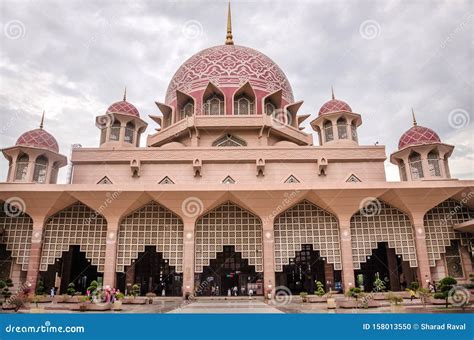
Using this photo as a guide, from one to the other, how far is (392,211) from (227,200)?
34.0ft

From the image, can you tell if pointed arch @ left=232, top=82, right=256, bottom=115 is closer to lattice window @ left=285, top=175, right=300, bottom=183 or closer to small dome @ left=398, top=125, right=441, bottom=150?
lattice window @ left=285, top=175, right=300, bottom=183

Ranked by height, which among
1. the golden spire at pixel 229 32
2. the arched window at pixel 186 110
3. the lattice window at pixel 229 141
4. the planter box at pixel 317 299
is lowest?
the planter box at pixel 317 299

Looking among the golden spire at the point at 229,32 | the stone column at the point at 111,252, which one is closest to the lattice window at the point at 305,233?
the stone column at the point at 111,252

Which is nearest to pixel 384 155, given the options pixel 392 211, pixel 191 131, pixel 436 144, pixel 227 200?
pixel 436 144

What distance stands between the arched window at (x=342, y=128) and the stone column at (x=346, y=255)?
8.07 metres

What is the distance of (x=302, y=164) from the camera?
84.7ft

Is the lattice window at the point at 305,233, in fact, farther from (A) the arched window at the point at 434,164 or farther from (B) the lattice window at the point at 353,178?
(A) the arched window at the point at 434,164

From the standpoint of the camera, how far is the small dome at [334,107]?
2798 cm

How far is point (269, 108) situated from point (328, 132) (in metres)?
5.95

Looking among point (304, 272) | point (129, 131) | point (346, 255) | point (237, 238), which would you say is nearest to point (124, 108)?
point (129, 131)

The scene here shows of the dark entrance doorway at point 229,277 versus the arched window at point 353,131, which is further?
the arched window at point 353,131

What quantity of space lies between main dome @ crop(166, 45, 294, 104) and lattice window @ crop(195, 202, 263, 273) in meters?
12.6

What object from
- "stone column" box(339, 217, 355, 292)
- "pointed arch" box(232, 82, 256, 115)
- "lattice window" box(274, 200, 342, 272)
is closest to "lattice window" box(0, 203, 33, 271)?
"lattice window" box(274, 200, 342, 272)

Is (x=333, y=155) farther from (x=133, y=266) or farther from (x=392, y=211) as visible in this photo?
(x=133, y=266)
